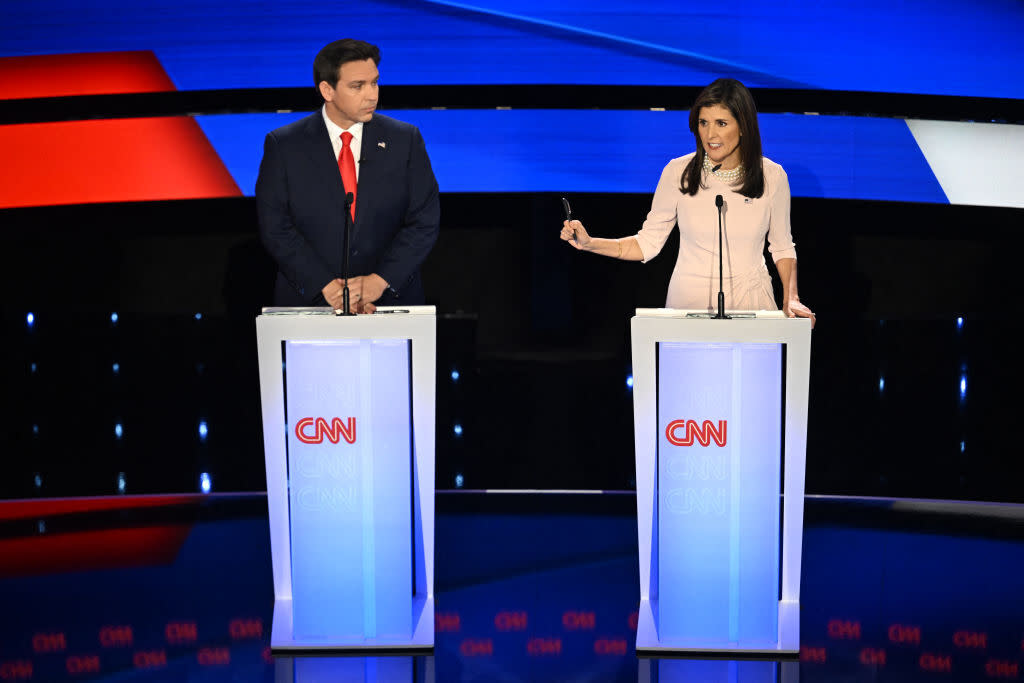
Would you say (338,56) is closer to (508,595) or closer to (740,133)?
(740,133)

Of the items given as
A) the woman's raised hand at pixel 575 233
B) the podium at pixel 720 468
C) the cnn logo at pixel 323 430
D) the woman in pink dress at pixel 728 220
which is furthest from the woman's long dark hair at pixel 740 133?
the cnn logo at pixel 323 430

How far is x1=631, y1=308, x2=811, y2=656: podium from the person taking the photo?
9.21ft

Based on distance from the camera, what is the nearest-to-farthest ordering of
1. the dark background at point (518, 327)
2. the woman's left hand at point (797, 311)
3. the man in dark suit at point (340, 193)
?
the woman's left hand at point (797, 311)
the man in dark suit at point (340, 193)
the dark background at point (518, 327)

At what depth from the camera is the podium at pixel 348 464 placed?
2824 mm

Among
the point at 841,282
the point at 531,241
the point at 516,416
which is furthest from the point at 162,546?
the point at 841,282

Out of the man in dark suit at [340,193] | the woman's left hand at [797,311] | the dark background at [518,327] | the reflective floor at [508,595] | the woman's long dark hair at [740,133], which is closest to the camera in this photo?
the reflective floor at [508,595]

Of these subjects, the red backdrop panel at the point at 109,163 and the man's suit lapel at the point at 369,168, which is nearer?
the man's suit lapel at the point at 369,168

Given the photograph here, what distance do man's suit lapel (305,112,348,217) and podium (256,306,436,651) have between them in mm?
445

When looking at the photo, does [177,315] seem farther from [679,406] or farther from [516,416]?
[679,406]

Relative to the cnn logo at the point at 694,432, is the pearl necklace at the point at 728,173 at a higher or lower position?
higher

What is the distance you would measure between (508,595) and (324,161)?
4.62ft

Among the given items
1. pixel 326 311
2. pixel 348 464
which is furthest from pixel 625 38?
pixel 348 464

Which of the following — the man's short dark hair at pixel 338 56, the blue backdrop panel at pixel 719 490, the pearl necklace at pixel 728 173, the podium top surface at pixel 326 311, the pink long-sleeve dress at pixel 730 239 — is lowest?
the blue backdrop panel at pixel 719 490

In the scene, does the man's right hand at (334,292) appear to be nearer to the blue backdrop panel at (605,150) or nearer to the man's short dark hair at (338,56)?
the man's short dark hair at (338,56)
